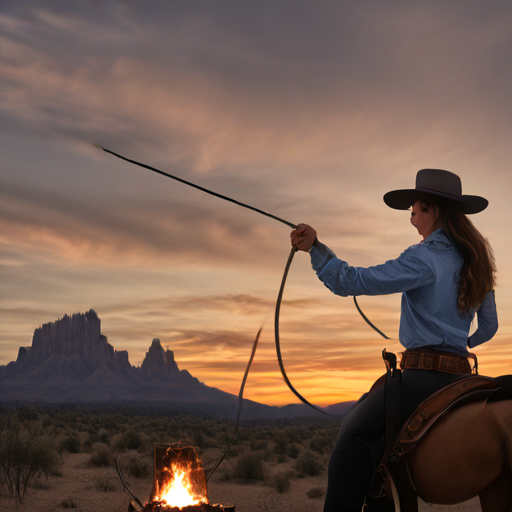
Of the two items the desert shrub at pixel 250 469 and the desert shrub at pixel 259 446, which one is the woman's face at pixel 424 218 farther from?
the desert shrub at pixel 259 446

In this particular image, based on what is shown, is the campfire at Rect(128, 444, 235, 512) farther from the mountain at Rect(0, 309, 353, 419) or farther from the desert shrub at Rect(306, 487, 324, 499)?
the mountain at Rect(0, 309, 353, 419)

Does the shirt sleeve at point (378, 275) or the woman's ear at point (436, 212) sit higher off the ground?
the woman's ear at point (436, 212)

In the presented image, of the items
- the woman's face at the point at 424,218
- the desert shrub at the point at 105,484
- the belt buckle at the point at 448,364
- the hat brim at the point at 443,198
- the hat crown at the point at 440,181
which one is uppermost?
the hat crown at the point at 440,181

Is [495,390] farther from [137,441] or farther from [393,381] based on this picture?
[137,441]

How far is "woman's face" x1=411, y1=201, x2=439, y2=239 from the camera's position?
147 inches

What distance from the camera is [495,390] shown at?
300 cm

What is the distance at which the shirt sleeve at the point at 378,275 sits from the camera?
3221 millimetres

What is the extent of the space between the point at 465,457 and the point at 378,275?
47.1 inches

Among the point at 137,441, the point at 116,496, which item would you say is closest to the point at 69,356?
the point at 137,441

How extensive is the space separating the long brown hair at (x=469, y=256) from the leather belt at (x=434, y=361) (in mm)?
337

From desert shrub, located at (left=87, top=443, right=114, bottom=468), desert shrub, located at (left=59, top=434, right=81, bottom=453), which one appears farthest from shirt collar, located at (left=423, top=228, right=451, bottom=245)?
desert shrub, located at (left=59, top=434, right=81, bottom=453)

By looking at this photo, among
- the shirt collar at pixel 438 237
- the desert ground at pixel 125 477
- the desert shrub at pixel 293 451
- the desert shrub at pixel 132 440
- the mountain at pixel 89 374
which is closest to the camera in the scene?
the shirt collar at pixel 438 237

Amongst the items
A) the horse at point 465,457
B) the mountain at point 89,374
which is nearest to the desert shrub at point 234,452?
the horse at point 465,457

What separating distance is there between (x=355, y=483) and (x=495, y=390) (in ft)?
3.52
